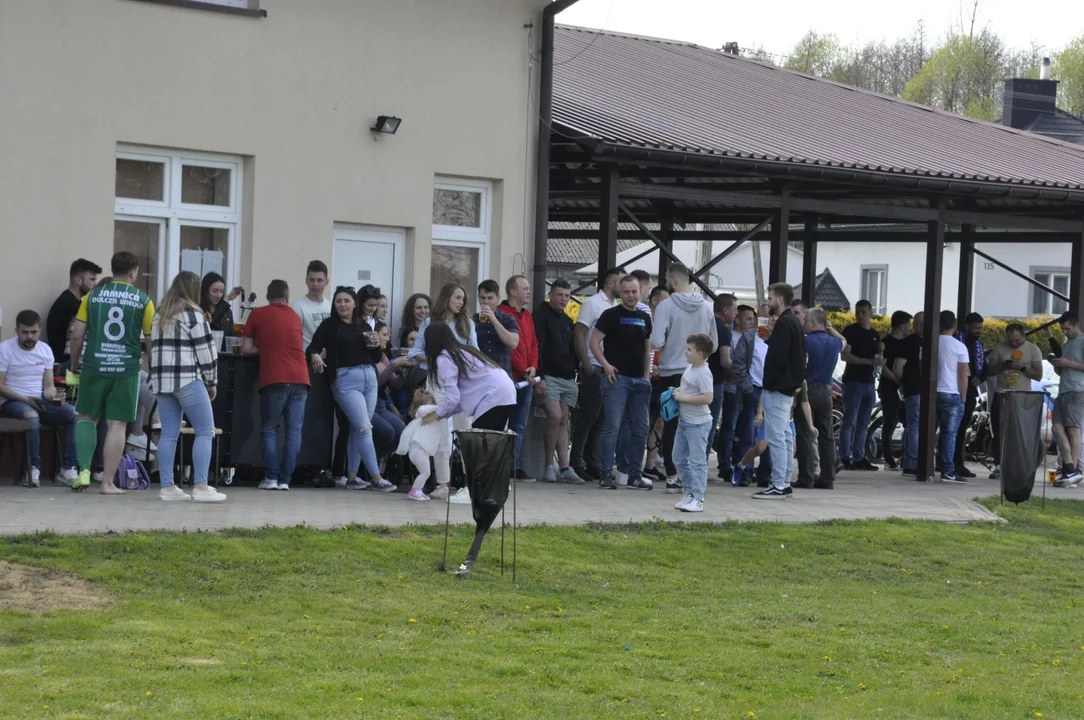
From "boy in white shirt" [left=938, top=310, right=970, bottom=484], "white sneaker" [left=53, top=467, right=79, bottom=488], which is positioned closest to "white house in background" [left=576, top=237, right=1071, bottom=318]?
"boy in white shirt" [left=938, top=310, right=970, bottom=484]

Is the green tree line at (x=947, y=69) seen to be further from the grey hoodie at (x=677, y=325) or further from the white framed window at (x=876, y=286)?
the grey hoodie at (x=677, y=325)

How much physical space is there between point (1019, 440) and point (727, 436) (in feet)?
9.57

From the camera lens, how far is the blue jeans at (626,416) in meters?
14.3

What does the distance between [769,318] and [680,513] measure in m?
4.02

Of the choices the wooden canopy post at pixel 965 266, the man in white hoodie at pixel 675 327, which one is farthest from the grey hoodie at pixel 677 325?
the wooden canopy post at pixel 965 266

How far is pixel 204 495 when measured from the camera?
1181 centimetres

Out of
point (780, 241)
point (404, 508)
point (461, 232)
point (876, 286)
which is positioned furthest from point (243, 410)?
point (876, 286)

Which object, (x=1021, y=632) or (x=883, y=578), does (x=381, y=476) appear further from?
(x=1021, y=632)

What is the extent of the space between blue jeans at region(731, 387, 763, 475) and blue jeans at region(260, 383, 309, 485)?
480 centimetres

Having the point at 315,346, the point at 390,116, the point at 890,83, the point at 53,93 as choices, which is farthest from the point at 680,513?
the point at 890,83

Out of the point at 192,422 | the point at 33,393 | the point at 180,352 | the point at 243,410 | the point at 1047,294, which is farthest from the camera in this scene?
the point at 1047,294

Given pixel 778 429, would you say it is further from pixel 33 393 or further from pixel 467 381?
pixel 33 393

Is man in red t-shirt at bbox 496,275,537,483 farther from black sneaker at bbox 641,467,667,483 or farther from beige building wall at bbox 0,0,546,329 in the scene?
black sneaker at bbox 641,467,667,483

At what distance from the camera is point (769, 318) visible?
52.7ft
